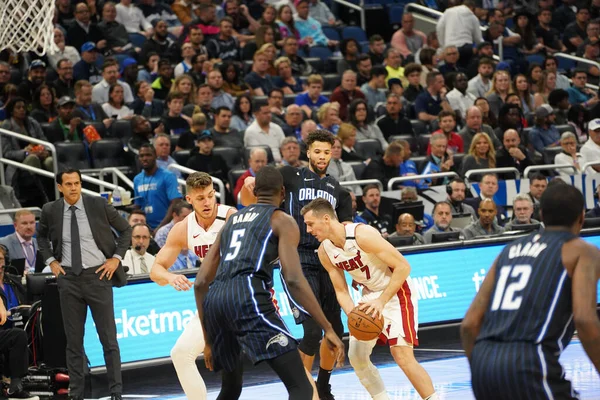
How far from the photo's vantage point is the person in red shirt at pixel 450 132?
15992 mm

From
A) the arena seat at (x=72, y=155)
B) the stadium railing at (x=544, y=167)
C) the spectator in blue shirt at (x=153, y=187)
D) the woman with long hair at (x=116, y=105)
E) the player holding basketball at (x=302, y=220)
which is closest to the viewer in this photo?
the player holding basketball at (x=302, y=220)

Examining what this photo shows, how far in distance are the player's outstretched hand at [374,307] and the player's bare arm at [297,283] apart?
1.23 metres

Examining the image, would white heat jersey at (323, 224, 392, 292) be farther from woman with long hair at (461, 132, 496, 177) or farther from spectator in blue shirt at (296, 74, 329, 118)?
spectator in blue shirt at (296, 74, 329, 118)

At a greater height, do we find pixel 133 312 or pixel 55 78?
pixel 55 78

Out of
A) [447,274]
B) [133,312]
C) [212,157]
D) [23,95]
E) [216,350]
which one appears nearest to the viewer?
[216,350]

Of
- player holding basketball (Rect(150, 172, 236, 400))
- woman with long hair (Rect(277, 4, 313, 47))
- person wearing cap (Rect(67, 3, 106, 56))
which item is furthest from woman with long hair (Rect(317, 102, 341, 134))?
player holding basketball (Rect(150, 172, 236, 400))

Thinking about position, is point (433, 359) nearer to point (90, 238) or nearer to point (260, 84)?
point (90, 238)

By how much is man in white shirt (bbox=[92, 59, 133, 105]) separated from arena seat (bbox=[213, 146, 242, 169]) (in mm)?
2235

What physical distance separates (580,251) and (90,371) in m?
6.45

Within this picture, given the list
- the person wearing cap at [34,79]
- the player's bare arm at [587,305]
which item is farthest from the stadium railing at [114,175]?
the player's bare arm at [587,305]

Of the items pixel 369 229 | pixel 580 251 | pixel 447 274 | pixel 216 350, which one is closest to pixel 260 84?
pixel 447 274

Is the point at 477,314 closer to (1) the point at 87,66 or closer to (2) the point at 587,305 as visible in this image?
(2) the point at 587,305

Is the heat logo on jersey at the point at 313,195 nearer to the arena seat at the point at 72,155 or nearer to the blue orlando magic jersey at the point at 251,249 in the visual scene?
the blue orlando magic jersey at the point at 251,249

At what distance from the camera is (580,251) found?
4.89 metres
